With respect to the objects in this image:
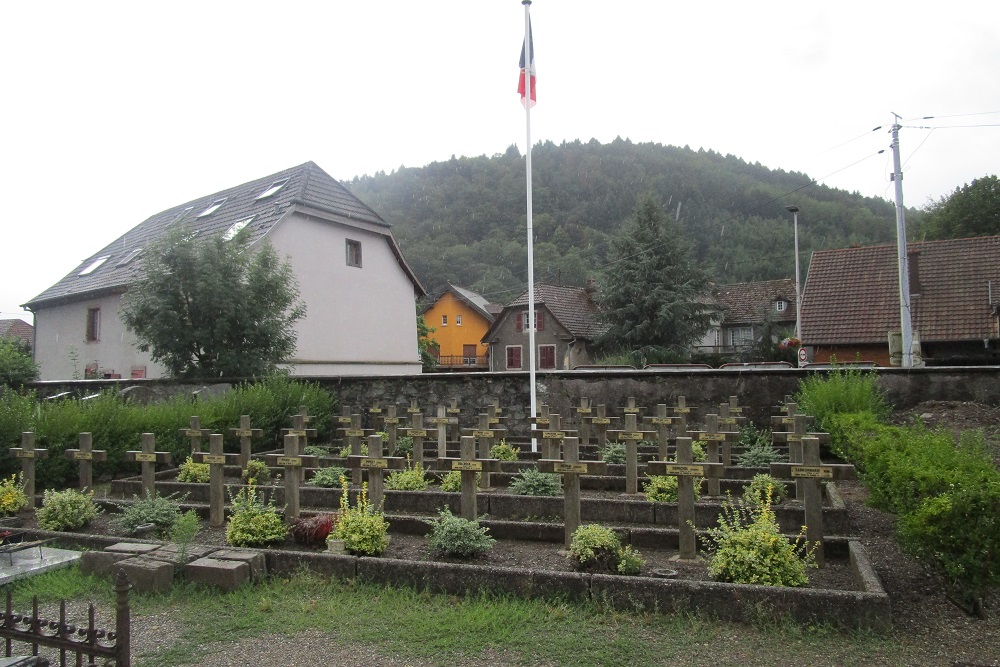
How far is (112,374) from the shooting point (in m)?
23.9

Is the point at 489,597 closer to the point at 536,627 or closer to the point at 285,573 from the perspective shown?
the point at 536,627

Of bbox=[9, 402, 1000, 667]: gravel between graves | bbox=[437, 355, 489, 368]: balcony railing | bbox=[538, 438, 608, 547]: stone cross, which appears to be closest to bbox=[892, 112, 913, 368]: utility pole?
bbox=[9, 402, 1000, 667]: gravel between graves

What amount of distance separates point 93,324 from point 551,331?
23167 mm

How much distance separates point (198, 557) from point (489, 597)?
8.71 feet

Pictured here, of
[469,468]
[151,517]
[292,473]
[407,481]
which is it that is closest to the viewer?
[469,468]

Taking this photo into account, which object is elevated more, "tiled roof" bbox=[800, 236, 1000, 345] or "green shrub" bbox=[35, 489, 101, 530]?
"tiled roof" bbox=[800, 236, 1000, 345]

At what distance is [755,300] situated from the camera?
141ft

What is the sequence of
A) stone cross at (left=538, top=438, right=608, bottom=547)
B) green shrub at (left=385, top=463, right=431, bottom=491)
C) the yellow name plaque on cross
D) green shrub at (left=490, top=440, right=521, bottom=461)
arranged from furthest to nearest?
green shrub at (left=490, top=440, right=521, bottom=461) < green shrub at (left=385, top=463, right=431, bottom=491) < stone cross at (left=538, top=438, right=608, bottom=547) < the yellow name plaque on cross

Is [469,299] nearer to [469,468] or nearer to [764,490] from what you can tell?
[764,490]

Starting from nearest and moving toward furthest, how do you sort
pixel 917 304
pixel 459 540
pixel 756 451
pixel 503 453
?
pixel 459 540
pixel 756 451
pixel 503 453
pixel 917 304

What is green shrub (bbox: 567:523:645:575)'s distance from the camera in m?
5.54

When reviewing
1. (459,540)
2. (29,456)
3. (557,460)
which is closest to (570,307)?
(29,456)

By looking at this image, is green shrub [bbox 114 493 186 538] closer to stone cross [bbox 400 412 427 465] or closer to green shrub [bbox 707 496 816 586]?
stone cross [bbox 400 412 427 465]

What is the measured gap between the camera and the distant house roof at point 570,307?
39.6 meters
